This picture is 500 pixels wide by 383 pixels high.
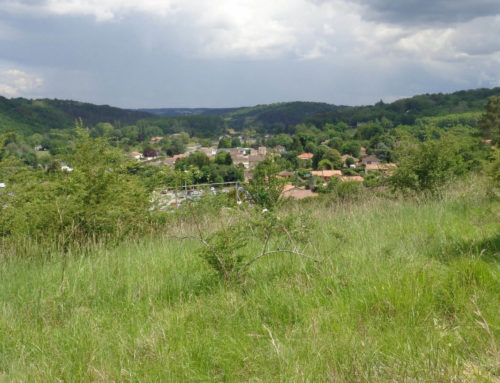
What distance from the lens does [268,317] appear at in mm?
2332

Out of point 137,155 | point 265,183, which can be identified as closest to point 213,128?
point 137,155

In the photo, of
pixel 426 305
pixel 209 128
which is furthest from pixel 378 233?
pixel 209 128

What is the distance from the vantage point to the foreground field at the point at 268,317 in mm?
1801

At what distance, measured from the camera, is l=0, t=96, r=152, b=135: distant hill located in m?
114

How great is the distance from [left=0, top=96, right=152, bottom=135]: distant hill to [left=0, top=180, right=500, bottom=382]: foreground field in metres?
92.8

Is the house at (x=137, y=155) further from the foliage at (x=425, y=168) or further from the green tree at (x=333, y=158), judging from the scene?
the green tree at (x=333, y=158)

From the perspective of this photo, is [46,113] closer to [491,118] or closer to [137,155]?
[491,118]

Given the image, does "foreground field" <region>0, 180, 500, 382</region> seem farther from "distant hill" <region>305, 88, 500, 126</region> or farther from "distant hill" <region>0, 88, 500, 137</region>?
"distant hill" <region>305, 88, 500, 126</region>

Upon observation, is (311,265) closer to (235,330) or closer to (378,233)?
(235,330)

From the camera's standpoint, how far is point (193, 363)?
6.35ft

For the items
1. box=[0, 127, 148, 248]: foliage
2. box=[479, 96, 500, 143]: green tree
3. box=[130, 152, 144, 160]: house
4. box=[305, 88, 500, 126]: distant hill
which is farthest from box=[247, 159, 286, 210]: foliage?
box=[305, 88, 500, 126]: distant hill

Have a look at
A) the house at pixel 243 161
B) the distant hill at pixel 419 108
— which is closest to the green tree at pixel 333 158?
the house at pixel 243 161

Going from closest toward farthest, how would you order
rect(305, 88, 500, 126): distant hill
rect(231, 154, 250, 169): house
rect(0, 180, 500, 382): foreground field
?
rect(0, 180, 500, 382): foreground field < rect(231, 154, 250, 169): house < rect(305, 88, 500, 126): distant hill

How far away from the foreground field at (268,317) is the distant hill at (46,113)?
92752 mm
